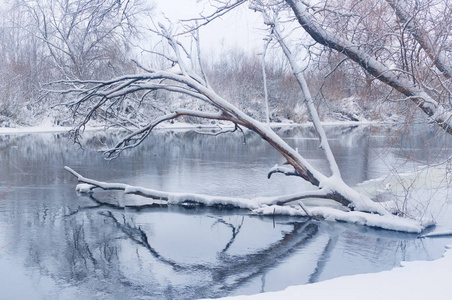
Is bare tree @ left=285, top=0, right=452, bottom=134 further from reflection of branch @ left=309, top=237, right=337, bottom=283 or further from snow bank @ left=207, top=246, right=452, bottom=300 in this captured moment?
reflection of branch @ left=309, top=237, right=337, bottom=283

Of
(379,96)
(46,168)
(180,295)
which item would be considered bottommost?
(180,295)

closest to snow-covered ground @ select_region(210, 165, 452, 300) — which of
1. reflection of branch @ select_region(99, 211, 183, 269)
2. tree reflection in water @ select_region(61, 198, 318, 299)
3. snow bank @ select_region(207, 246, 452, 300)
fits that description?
snow bank @ select_region(207, 246, 452, 300)

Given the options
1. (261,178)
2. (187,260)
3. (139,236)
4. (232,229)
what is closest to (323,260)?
(187,260)

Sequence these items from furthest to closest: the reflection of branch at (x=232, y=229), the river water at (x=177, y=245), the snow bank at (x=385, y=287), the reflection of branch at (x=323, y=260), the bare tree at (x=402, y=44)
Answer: the reflection of branch at (x=232, y=229) < the reflection of branch at (x=323, y=260) < the river water at (x=177, y=245) < the bare tree at (x=402, y=44) < the snow bank at (x=385, y=287)

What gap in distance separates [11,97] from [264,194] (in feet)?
103

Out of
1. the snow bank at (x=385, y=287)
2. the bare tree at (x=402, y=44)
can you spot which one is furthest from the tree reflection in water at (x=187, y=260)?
the bare tree at (x=402, y=44)

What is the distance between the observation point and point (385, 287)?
5.43m

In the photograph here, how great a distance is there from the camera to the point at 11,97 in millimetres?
37062

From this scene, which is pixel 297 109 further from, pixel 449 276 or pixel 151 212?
pixel 449 276

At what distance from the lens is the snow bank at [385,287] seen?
507 centimetres

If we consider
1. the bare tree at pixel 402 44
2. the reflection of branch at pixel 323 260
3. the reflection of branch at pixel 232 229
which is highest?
the bare tree at pixel 402 44

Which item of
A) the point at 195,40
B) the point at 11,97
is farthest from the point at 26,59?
the point at 195,40

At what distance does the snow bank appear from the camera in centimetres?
507

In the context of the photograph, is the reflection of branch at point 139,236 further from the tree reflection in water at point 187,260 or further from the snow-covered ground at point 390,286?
the snow-covered ground at point 390,286
